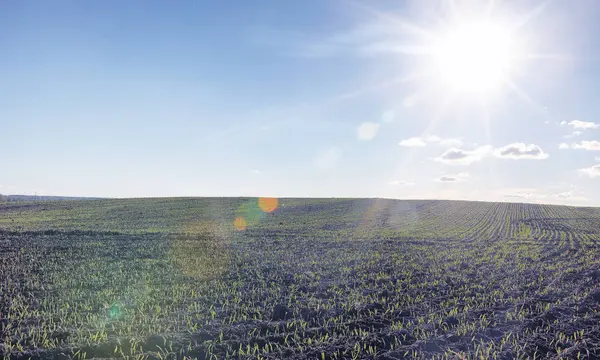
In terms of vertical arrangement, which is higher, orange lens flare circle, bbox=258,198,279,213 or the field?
orange lens flare circle, bbox=258,198,279,213

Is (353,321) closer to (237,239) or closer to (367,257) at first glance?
(367,257)

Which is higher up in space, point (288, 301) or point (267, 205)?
point (267, 205)

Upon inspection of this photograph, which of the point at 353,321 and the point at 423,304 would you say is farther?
the point at 423,304

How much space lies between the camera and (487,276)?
52.3 feet

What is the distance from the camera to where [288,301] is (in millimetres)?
11406

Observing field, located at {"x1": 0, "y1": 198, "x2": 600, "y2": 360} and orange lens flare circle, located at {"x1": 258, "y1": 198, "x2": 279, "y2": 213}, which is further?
orange lens flare circle, located at {"x1": 258, "y1": 198, "x2": 279, "y2": 213}

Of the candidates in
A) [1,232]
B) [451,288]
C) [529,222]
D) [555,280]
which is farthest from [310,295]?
[529,222]

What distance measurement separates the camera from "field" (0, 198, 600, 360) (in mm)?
8016

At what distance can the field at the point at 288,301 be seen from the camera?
802cm

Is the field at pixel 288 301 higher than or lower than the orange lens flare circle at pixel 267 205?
lower

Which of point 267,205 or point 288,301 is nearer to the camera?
point 288,301

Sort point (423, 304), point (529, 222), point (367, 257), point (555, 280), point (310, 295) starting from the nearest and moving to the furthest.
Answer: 1. point (423, 304)
2. point (310, 295)
3. point (555, 280)
4. point (367, 257)
5. point (529, 222)

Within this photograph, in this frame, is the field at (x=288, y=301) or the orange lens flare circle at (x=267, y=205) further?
the orange lens flare circle at (x=267, y=205)

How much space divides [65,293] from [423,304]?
1082 centimetres
